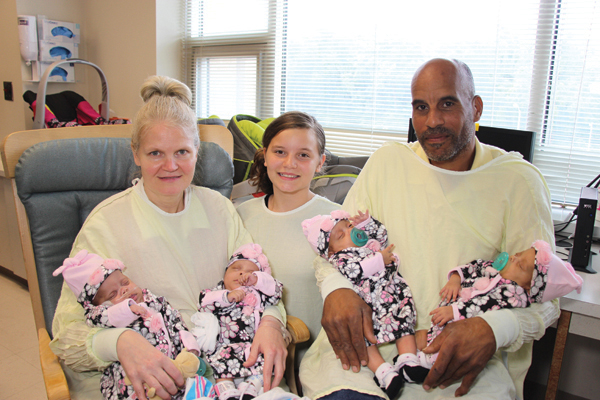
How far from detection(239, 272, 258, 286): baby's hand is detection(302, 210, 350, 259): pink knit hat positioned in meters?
0.25

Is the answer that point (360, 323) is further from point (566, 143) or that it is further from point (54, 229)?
point (566, 143)

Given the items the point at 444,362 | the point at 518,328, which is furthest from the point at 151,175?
the point at 518,328

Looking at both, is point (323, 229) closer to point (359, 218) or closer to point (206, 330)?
point (359, 218)

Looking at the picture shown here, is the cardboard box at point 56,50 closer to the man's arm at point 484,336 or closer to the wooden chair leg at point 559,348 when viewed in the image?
the man's arm at point 484,336

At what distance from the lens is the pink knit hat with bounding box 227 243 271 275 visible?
1.59 metres

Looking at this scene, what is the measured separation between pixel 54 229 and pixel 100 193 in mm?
213

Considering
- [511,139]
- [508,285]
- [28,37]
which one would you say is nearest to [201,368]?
[508,285]

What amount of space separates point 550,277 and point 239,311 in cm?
97

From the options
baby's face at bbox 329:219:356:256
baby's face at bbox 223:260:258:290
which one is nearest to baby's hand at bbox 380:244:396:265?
baby's face at bbox 329:219:356:256

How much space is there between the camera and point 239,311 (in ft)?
4.86

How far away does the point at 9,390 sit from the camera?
7.20 feet

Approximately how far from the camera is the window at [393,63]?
8.34 feet

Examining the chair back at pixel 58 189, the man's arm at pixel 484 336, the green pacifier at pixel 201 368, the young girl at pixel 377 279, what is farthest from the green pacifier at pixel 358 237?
the chair back at pixel 58 189

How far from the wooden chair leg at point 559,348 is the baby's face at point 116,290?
1.48 m
